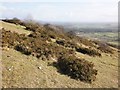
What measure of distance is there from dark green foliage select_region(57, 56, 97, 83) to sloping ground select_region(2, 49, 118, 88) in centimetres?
40

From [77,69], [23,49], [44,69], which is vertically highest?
[23,49]

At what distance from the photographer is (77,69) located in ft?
47.3

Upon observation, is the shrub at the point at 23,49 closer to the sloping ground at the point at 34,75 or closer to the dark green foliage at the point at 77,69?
the sloping ground at the point at 34,75

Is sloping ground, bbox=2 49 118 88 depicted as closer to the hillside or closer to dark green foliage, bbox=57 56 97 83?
the hillside

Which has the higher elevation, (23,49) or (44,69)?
(23,49)

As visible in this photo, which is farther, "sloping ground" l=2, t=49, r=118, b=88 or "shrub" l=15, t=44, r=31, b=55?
"shrub" l=15, t=44, r=31, b=55

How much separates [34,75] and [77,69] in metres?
2.82

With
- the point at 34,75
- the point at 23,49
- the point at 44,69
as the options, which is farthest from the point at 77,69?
the point at 23,49

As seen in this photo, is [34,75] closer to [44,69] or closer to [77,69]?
[44,69]

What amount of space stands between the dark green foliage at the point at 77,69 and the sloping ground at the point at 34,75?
0.40 meters

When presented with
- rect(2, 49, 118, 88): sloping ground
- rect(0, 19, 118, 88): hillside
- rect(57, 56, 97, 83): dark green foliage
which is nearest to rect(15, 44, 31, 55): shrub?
rect(0, 19, 118, 88): hillside

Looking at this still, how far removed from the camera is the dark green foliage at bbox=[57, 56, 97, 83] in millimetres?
14305

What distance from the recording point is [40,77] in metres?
13.1

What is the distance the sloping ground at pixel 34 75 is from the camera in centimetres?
1217
